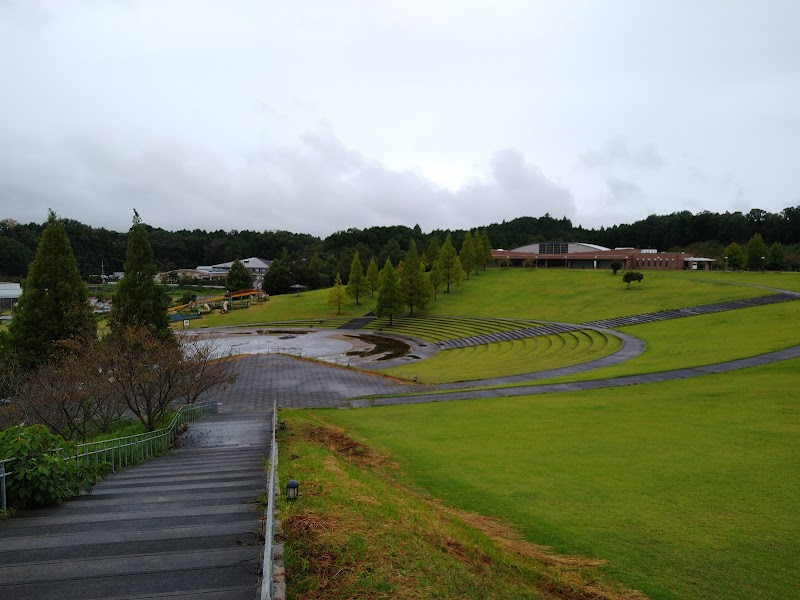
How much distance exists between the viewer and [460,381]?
997 inches

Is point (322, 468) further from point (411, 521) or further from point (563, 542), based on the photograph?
point (563, 542)

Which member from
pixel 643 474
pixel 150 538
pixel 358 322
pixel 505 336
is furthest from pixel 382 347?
pixel 150 538

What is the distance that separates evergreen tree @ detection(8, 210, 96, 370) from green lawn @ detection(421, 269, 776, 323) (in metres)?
38.1

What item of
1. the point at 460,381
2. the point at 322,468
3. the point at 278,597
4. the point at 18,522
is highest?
the point at 278,597

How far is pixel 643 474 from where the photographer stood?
10328mm

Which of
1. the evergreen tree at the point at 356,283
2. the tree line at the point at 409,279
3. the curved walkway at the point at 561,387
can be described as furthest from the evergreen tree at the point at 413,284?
the curved walkway at the point at 561,387

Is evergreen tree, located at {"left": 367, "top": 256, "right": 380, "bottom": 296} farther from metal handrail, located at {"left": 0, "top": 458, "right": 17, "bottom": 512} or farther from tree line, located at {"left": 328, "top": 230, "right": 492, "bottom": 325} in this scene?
metal handrail, located at {"left": 0, "top": 458, "right": 17, "bottom": 512}

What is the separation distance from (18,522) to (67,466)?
39.4 inches

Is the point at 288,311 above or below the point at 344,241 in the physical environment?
below

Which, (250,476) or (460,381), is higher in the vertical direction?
(250,476)

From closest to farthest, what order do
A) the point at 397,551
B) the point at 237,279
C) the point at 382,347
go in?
the point at 397,551, the point at 382,347, the point at 237,279

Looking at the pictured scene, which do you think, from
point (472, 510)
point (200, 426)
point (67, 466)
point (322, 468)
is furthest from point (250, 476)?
point (200, 426)

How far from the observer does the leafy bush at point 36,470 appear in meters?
6.48

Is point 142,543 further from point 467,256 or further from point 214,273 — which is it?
point 214,273
